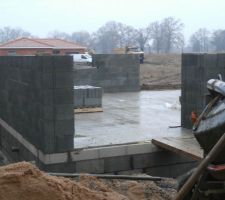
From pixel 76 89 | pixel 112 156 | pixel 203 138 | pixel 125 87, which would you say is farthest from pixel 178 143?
pixel 125 87

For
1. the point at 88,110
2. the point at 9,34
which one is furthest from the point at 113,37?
the point at 88,110

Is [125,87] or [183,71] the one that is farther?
[125,87]

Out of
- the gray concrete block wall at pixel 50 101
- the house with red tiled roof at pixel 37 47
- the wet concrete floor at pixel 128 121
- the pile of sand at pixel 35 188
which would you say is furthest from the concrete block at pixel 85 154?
the house with red tiled roof at pixel 37 47

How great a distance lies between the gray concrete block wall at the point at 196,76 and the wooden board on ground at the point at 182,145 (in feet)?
2.88

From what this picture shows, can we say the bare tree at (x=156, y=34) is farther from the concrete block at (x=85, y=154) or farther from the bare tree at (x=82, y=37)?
the concrete block at (x=85, y=154)

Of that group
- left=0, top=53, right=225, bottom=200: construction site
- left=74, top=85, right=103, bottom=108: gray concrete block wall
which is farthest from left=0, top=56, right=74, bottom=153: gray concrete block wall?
Answer: left=74, top=85, right=103, bottom=108: gray concrete block wall

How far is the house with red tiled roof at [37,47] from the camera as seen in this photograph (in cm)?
5162

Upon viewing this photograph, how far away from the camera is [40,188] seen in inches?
154

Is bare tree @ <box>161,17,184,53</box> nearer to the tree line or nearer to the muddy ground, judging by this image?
the tree line

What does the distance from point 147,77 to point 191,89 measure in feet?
72.5

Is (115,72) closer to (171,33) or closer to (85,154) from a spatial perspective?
(85,154)

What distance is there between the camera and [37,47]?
53.2 m

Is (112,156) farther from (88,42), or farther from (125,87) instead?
(88,42)

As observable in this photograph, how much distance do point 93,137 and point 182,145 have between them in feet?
6.35
